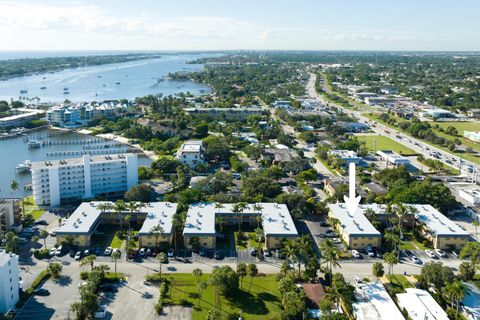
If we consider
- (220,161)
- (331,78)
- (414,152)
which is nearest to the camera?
(220,161)

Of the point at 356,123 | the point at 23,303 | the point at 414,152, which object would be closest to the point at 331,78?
the point at 356,123

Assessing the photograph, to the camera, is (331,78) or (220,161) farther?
(331,78)

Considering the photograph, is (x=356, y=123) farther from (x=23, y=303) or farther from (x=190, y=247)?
(x=23, y=303)

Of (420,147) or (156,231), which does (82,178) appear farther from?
(420,147)

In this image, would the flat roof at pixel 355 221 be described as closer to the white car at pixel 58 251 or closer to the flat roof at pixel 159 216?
the flat roof at pixel 159 216

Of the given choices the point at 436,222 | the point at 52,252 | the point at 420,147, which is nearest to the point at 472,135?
the point at 420,147

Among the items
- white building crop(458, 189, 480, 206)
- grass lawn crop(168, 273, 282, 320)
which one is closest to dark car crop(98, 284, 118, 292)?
grass lawn crop(168, 273, 282, 320)
